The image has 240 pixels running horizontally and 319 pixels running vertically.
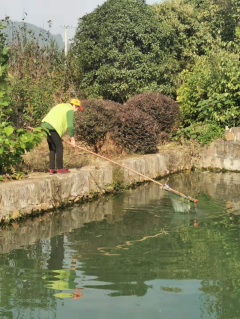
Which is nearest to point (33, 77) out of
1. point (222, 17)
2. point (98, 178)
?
point (98, 178)

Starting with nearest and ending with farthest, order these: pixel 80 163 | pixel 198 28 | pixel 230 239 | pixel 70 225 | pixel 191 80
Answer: pixel 230 239 → pixel 70 225 → pixel 80 163 → pixel 191 80 → pixel 198 28

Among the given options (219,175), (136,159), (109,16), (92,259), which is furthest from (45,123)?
(109,16)

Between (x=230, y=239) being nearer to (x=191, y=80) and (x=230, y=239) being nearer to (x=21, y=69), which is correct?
(x=191, y=80)

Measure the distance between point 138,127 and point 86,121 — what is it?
4.92 ft

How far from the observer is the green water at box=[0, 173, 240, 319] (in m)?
5.16

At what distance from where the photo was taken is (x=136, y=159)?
1208 cm

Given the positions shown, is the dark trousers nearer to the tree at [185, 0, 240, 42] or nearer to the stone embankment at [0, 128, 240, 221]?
the stone embankment at [0, 128, 240, 221]

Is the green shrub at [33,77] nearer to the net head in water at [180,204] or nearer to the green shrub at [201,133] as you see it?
the green shrub at [201,133]

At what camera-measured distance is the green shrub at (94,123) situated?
11.9 meters

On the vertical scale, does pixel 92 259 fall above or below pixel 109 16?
below

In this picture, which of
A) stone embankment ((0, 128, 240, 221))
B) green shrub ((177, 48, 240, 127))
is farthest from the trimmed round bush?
stone embankment ((0, 128, 240, 221))

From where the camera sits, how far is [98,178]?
1064 centimetres

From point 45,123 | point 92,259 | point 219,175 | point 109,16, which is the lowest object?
point 92,259

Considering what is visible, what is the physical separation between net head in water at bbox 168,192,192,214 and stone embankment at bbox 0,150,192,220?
6.18 ft
